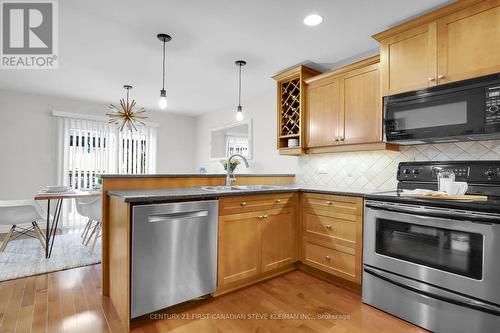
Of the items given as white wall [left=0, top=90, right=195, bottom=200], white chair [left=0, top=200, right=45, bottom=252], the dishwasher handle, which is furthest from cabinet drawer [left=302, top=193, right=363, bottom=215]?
white wall [left=0, top=90, right=195, bottom=200]

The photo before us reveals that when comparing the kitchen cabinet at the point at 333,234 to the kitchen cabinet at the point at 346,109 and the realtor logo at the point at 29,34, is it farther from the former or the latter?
the realtor logo at the point at 29,34

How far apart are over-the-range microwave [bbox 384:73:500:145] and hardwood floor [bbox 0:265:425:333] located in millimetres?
1471

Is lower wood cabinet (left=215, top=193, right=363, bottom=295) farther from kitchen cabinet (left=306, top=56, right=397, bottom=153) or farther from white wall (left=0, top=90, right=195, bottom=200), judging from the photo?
white wall (left=0, top=90, right=195, bottom=200)

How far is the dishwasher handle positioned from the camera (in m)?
1.85

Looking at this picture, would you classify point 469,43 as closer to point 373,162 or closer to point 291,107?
point 373,162

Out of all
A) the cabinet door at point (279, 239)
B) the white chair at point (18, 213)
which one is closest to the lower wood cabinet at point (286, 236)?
the cabinet door at point (279, 239)

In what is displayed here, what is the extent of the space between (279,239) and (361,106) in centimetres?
161

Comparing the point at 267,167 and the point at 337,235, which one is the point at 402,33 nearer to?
the point at 337,235

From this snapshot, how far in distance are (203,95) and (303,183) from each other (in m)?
2.37

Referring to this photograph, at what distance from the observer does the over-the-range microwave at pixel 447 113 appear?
72.1 inches

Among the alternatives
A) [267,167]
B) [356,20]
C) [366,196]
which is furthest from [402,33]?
[267,167]

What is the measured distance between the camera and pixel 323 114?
120 inches

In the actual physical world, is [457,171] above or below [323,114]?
below

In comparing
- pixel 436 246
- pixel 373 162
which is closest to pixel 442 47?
pixel 373 162
